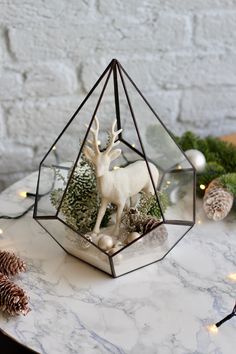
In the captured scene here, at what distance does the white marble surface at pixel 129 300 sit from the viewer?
2.18 ft

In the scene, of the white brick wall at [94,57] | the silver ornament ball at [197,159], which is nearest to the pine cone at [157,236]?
the silver ornament ball at [197,159]

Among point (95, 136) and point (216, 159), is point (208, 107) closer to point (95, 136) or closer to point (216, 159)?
point (216, 159)

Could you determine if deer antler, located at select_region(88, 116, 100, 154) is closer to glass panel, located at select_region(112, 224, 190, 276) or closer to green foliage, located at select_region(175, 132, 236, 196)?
glass panel, located at select_region(112, 224, 190, 276)

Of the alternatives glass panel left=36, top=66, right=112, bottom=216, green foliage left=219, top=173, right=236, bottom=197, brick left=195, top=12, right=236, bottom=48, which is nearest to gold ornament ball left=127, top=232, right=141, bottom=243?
glass panel left=36, top=66, right=112, bottom=216

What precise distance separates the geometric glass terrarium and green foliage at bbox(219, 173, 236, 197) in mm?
83

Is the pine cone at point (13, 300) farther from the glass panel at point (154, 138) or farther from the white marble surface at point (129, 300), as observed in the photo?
the glass panel at point (154, 138)

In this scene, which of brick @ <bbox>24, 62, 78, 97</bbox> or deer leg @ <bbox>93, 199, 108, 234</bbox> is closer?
deer leg @ <bbox>93, 199, 108, 234</bbox>

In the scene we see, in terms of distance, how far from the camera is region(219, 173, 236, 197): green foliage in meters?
0.89

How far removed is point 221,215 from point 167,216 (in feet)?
0.41

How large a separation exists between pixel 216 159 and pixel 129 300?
370 mm

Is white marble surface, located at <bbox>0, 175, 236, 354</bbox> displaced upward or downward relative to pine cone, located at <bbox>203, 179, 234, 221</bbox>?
downward

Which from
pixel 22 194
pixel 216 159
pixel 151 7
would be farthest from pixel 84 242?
pixel 151 7

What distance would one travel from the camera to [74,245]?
78cm

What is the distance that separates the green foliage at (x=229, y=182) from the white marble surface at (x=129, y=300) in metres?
0.07
